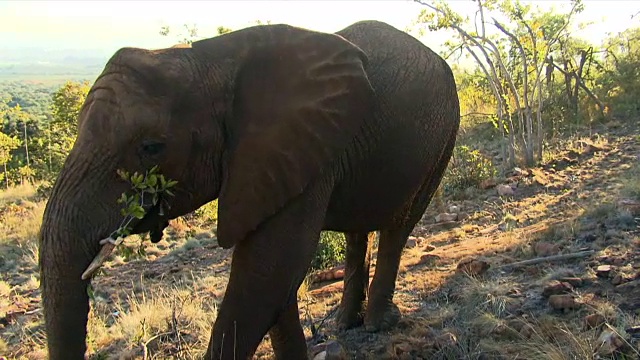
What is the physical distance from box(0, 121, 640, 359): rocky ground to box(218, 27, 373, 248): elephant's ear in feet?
2.80

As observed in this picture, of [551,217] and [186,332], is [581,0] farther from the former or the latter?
[186,332]

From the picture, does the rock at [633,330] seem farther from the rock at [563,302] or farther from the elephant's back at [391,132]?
the elephant's back at [391,132]

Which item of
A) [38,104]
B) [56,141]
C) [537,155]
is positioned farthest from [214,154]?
[38,104]

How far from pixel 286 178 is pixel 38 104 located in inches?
2825

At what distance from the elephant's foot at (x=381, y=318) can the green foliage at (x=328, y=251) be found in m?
2.48

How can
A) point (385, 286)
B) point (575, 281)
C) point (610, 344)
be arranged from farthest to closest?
point (385, 286) → point (575, 281) → point (610, 344)

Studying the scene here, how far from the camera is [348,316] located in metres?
5.32

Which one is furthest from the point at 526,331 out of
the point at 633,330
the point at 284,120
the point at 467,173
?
the point at 467,173

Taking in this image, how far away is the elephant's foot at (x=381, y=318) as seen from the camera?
5091mm

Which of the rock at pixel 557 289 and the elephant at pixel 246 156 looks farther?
the rock at pixel 557 289

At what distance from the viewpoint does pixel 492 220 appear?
8.87 metres

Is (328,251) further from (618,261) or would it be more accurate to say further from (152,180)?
(152,180)

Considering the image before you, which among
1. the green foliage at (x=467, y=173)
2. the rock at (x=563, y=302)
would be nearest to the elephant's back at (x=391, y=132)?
the rock at (x=563, y=302)

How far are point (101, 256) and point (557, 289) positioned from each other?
3.43 meters
